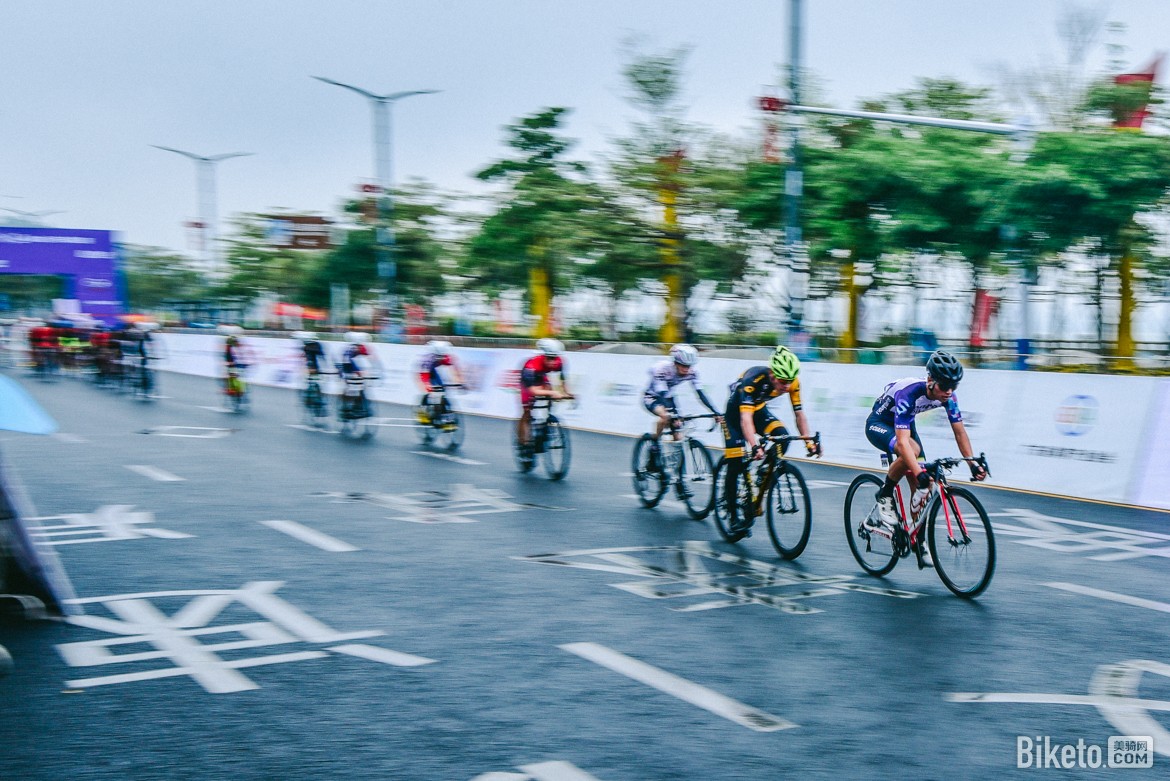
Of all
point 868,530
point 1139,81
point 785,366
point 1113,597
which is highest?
point 1139,81

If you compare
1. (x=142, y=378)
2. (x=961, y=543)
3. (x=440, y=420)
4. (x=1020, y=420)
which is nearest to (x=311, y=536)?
(x=961, y=543)

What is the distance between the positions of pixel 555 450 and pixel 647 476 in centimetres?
251

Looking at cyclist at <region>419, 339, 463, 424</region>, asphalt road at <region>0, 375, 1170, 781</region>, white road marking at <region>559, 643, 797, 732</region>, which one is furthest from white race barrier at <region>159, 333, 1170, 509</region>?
white road marking at <region>559, 643, 797, 732</region>

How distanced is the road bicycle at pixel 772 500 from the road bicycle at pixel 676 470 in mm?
1014

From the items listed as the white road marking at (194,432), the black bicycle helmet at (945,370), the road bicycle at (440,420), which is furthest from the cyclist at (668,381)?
the white road marking at (194,432)

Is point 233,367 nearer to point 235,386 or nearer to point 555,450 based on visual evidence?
point 235,386

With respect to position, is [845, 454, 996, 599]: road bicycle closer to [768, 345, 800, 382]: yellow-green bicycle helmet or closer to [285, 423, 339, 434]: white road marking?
[768, 345, 800, 382]: yellow-green bicycle helmet

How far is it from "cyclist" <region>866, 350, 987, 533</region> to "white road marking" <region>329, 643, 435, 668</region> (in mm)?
3731

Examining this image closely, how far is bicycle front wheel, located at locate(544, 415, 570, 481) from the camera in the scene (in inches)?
552

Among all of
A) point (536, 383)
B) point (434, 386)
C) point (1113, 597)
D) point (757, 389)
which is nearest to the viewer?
point (1113, 597)

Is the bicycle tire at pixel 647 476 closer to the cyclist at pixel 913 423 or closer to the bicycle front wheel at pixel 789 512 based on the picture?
Result: the bicycle front wheel at pixel 789 512

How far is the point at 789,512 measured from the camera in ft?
30.0

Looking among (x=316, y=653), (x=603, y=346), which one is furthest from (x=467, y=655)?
(x=603, y=346)

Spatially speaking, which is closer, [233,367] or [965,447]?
[965,447]
